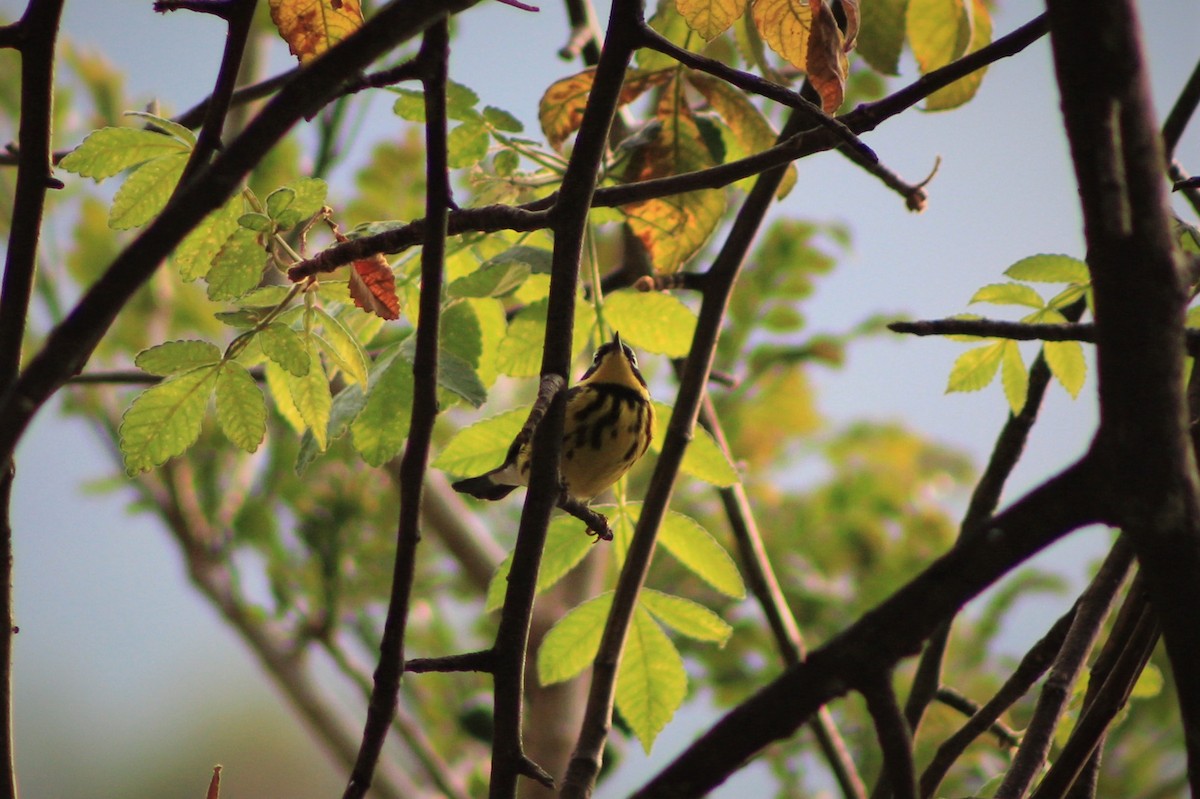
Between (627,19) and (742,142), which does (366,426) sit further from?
(742,142)

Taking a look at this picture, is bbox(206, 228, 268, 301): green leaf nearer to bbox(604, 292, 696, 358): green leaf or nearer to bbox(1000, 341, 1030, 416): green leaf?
bbox(604, 292, 696, 358): green leaf

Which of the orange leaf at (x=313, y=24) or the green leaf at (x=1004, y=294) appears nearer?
the orange leaf at (x=313, y=24)

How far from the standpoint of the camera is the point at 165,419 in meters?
1.13

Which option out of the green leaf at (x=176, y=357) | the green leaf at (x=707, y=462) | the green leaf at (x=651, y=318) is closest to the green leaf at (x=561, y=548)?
the green leaf at (x=707, y=462)

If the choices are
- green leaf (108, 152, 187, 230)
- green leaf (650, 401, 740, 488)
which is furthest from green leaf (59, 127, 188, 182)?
green leaf (650, 401, 740, 488)

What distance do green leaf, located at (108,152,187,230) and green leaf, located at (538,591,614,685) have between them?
71cm

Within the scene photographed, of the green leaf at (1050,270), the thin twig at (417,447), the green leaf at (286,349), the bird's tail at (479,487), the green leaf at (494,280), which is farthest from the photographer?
the green leaf at (1050,270)

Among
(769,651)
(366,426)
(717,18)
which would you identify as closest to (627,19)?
(717,18)

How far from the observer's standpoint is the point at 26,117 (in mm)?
985

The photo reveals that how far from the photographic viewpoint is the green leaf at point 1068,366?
1.41m

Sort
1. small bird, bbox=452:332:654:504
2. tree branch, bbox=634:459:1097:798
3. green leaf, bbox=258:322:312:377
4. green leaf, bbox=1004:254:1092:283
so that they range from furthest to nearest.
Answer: small bird, bbox=452:332:654:504 < green leaf, bbox=1004:254:1092:283 < green leaf, bbox=258:322:312:377 < tree branch, bbox=634:459:1097:798

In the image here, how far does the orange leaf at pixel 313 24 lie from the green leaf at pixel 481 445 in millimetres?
485

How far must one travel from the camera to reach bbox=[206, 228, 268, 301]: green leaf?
3.73ft

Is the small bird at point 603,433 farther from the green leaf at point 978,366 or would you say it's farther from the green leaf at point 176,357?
the green leaf at point 176,357
